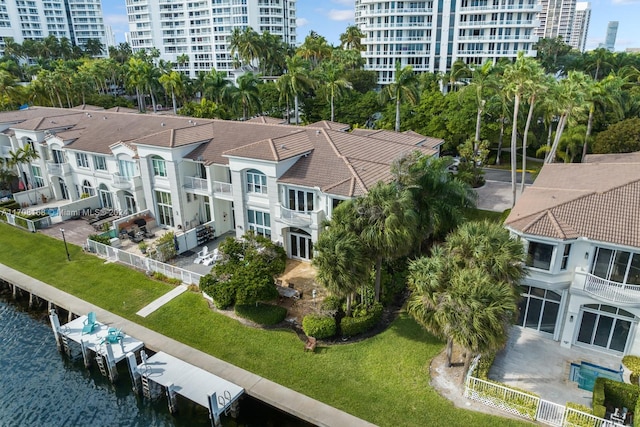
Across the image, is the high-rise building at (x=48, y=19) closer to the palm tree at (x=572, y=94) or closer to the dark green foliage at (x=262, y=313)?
the dark green foliage at (x=262, y=313)

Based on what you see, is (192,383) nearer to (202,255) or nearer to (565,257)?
(202,255)

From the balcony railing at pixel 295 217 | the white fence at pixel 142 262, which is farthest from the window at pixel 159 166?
the balcony railing at pixel 295 217

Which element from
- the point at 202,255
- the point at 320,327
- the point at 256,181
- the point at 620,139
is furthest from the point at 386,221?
the point at 620,139

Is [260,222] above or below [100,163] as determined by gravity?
below

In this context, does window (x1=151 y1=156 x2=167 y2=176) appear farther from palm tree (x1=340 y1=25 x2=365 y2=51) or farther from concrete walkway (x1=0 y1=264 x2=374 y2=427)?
palm tree (x1=340 y1=25 x2=365 y2=51)

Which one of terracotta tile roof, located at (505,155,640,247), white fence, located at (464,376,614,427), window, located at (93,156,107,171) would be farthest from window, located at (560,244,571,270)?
window, located at (93,156,107,171)

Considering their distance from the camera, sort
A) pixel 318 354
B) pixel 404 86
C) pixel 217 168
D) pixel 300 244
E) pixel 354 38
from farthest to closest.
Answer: pixel 354 38 < pixel 404 86 < pixel 217 168 < pixel 300 244 < pixel 318 354
